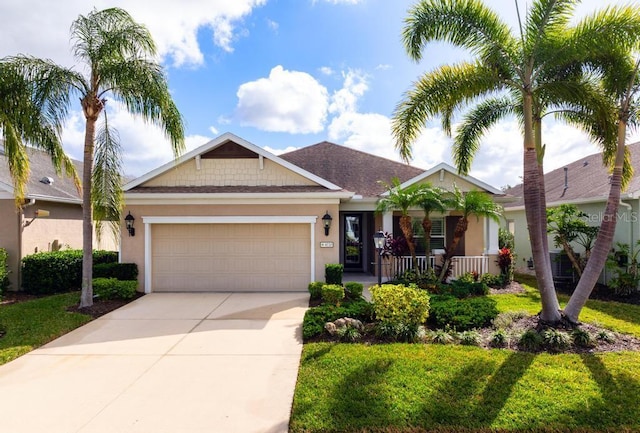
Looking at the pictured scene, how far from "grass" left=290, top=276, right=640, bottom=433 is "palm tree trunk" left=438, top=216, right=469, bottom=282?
17.7 ft

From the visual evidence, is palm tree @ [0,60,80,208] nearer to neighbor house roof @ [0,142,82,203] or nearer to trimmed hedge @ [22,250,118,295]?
neighbor house roof @ [0,142,82,203]

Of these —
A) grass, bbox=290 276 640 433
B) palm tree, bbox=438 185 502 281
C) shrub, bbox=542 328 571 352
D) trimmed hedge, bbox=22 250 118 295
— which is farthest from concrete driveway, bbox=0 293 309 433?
palm tree, bbox=438 185 502 281

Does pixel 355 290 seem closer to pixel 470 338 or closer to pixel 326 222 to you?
pixel 326 222

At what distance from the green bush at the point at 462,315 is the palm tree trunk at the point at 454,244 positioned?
3166mm

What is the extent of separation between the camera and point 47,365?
18.0 feet

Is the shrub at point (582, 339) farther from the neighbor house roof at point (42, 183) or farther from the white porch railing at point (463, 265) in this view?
the neighbor house roof at point (42, 183)

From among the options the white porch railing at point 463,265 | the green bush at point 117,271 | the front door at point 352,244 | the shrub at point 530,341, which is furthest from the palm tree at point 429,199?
the green bush at point 117,271

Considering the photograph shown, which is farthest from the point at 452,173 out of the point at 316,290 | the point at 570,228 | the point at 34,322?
the point at 34,322

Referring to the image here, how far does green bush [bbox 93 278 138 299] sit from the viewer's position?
935 cm

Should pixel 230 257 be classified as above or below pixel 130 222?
below

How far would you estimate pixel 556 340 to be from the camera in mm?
5852

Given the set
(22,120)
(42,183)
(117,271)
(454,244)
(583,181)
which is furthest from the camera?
(583,181)

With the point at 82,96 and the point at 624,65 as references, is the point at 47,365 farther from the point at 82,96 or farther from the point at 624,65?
the point at 624,65

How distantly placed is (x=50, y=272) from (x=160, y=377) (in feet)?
27.0
